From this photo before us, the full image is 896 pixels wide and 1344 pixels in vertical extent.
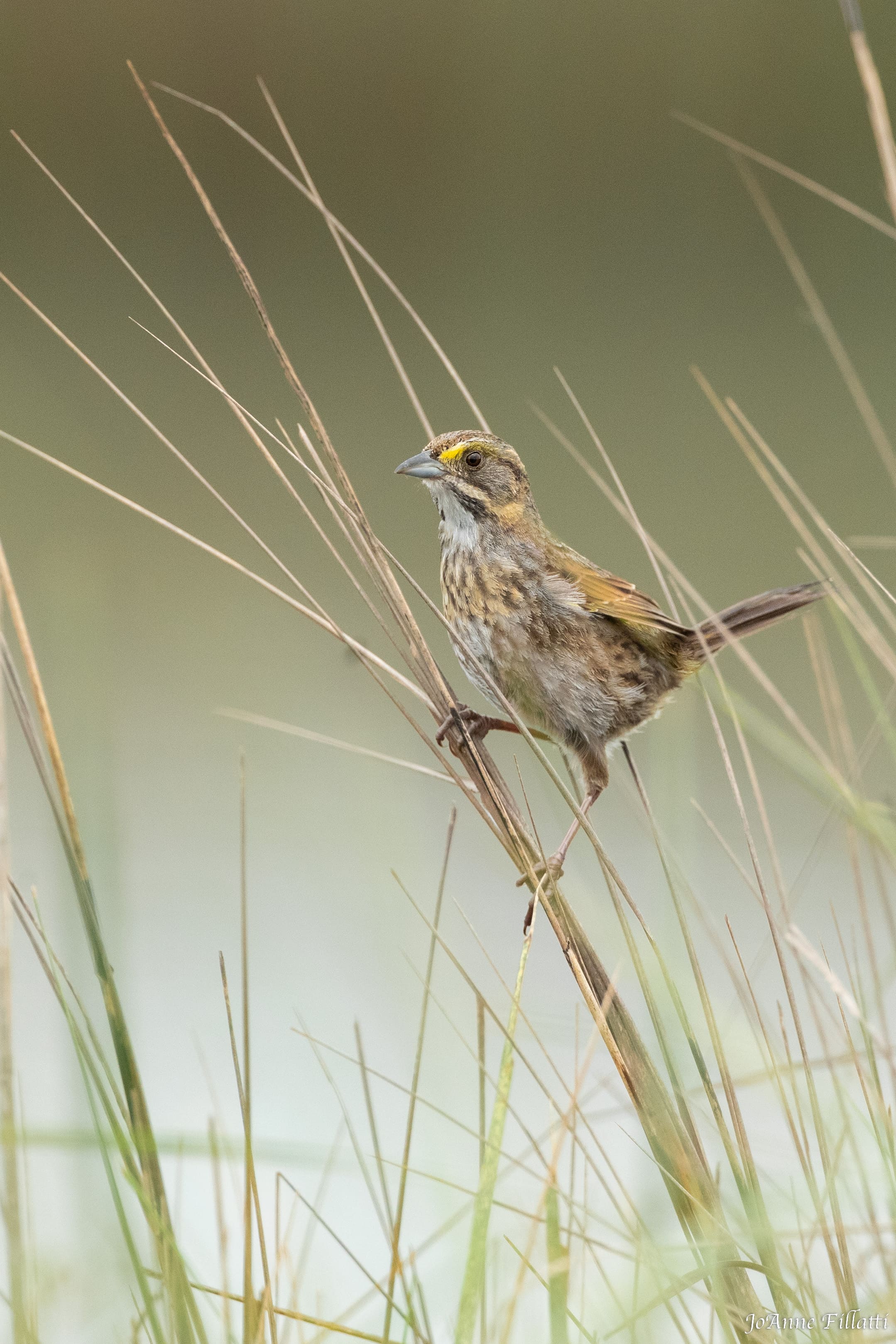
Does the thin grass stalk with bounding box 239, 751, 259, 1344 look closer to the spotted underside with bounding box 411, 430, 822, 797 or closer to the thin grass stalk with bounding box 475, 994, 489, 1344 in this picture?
the thin grass stalk with bounding box 475, 994, 489, 1344

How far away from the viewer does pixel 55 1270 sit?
1146mm

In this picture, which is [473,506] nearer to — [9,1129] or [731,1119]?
[731,1119]

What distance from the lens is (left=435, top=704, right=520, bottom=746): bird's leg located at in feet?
4.63

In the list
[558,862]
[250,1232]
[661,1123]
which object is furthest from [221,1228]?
[558,862]

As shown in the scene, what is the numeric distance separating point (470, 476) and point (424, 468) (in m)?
0.08

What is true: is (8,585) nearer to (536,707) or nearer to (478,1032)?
(478,1032)

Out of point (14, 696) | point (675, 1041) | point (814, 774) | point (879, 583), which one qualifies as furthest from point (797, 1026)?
point (14, 696)

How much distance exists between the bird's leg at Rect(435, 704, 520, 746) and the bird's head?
35 centimetres

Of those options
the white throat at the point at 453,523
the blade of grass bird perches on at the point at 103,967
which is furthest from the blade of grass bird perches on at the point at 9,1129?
the white throat at the point at 453,523

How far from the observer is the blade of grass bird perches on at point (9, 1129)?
0.87 metres

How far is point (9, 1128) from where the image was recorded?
2.82ft

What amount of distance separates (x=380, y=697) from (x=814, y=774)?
8.71 ft

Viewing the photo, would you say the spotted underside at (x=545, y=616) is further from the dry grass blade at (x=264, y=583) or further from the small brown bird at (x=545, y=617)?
the dry grass blade at (x=264, y=583)
